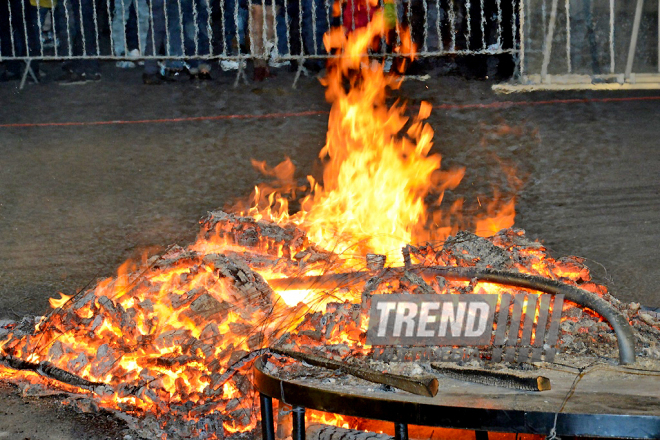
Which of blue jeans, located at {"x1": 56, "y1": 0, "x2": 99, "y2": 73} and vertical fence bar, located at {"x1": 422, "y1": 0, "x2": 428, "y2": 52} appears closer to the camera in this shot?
vertical fence bar, located at {"x1": 422, "y1": 0, "x2": 428, "y2": 52}

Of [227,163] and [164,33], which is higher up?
[164,33]

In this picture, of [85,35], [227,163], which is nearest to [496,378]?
[227,163]

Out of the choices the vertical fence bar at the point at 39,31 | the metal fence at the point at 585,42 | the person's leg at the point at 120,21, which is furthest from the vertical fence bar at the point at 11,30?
the metal fence at the point at 585,42

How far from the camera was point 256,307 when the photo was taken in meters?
5.05

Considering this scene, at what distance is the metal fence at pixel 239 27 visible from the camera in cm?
913

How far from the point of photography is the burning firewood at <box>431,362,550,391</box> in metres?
3.58

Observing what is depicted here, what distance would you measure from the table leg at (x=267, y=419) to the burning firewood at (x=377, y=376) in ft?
1.20

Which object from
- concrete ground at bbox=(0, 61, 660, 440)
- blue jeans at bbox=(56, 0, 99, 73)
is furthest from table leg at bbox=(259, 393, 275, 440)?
blue jeans at bbox=(56, 0, 99, 73)

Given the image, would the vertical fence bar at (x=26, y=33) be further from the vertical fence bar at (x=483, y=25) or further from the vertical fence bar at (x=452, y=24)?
the vertical fence bar at (x=483, y=25)

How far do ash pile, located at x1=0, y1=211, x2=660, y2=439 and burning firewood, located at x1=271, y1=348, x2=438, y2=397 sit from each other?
0.77ft

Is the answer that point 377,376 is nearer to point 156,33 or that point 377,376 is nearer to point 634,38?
point 156,33

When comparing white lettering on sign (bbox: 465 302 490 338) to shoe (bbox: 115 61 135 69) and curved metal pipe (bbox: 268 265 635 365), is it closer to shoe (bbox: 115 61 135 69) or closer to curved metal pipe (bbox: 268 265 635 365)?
curved metal pipe (bbox: 268 265 635 365)

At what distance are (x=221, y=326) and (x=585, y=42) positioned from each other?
6109 millimetres

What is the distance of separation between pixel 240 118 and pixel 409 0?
96.6 inches
